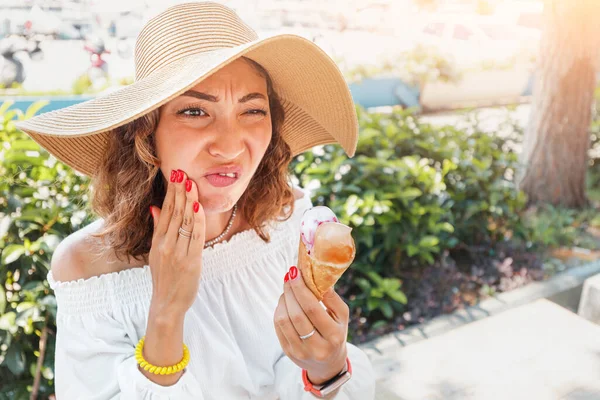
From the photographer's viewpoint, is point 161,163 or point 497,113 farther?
point 497,113

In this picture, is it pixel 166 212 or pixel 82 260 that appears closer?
pixel 166 212

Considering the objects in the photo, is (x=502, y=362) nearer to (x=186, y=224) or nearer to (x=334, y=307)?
(x=334, y=307)

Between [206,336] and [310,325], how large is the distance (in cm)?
52

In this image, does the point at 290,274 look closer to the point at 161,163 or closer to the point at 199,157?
the point at 199,157

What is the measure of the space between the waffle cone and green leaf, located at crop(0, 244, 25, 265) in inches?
55.5

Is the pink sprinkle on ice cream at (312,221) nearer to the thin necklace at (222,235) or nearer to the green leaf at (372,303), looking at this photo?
the thin necklace at (222,235)

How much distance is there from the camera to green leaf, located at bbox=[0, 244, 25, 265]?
211 centimetres

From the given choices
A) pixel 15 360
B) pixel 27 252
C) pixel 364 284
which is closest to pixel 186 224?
pixel 27 252

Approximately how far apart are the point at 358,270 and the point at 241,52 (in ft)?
8.33

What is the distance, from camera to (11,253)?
6.97 feet

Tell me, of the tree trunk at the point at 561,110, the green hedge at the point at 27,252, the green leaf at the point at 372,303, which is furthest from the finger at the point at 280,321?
the tree trunk at the point at 561,110

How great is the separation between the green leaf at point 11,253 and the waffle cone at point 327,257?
1.41 meters

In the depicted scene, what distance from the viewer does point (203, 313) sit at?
1.73 meters

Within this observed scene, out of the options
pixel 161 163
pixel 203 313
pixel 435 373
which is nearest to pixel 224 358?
pixel 203 313
